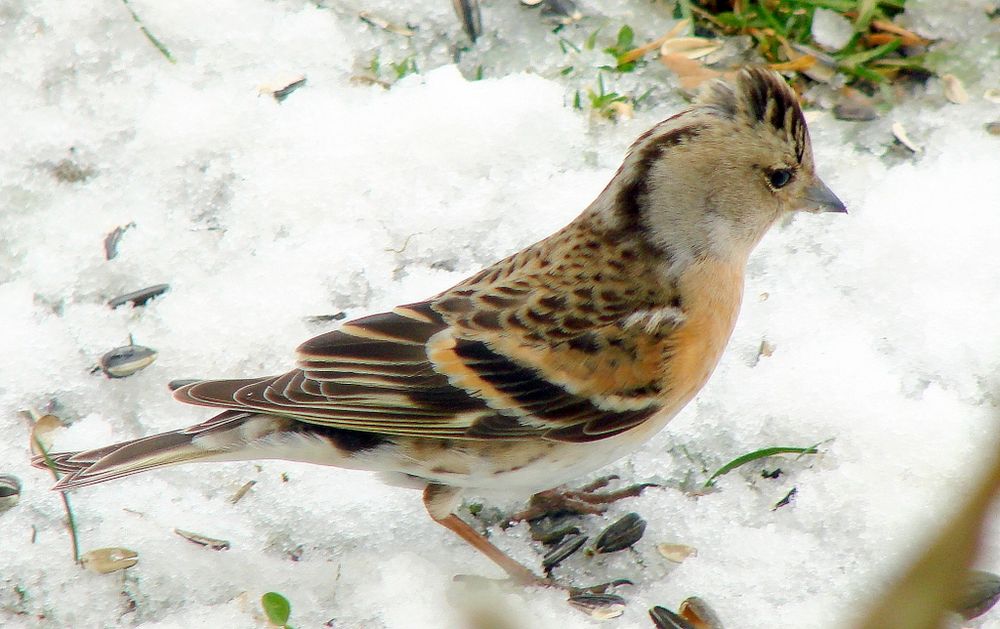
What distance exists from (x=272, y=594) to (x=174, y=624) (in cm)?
25

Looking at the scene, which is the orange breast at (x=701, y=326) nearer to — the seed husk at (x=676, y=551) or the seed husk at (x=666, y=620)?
the seed husk at (x=676, y=551)

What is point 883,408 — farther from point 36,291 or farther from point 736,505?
point 36,291

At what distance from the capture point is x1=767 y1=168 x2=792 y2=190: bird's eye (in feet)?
9.82

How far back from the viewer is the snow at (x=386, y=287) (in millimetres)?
2873

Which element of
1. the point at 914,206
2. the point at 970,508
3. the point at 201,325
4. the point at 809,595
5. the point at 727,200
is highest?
the point at 970,508

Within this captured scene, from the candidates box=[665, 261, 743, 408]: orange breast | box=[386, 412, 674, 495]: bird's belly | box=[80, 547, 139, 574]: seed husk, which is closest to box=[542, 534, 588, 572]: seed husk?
box=[386, 412, 674, 495]: bird's belly

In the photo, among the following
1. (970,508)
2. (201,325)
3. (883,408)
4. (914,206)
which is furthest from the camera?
(914,206)

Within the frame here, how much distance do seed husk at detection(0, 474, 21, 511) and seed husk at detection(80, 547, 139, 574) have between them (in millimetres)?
301

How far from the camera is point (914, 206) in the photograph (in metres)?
3.76

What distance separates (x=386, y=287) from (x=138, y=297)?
2.60ft

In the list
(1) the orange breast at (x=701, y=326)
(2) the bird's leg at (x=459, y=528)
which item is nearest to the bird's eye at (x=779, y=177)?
(1) the orange breast at (x=701, y=326)

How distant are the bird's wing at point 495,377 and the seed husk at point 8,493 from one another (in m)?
0.65

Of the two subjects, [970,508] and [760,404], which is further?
[760,404]

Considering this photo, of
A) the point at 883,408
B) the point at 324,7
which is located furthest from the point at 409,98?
the point at 883,408
